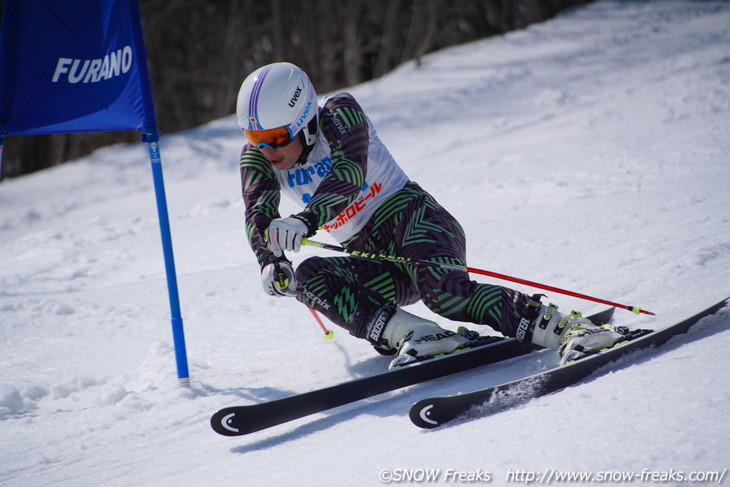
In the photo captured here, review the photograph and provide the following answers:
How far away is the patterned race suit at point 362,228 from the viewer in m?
2.66

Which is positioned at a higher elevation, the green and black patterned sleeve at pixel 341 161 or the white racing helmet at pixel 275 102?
the white racing helmet at pixel 275 102

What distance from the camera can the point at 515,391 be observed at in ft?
7.24

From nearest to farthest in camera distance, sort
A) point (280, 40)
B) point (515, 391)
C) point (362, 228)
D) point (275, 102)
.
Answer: point (515, 391), point (275, 102), point (362, 228), point (280, 40)

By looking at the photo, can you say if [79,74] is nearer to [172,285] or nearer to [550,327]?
[172,285]

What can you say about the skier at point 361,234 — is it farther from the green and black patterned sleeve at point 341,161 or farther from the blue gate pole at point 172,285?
the blue gate pole at point 172,285

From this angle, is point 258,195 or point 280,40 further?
point 280,40

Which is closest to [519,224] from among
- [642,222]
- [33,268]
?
[642,222]

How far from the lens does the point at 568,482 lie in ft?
5.18

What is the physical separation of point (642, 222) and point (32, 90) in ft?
11.3

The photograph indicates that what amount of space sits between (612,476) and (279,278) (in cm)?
152

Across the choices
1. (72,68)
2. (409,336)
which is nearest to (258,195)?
(409,336)

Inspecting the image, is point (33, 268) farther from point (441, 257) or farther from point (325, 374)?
point (441, 257)

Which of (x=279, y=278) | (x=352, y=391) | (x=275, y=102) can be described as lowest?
(x=352, y=391)

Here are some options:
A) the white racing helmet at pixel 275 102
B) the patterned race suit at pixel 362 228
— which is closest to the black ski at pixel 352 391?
the patterned race suit at pixel 362 228
